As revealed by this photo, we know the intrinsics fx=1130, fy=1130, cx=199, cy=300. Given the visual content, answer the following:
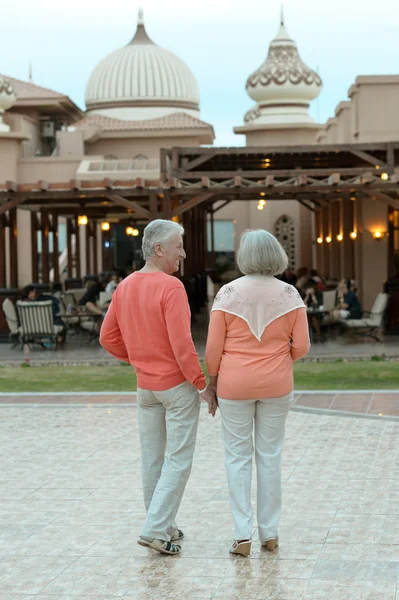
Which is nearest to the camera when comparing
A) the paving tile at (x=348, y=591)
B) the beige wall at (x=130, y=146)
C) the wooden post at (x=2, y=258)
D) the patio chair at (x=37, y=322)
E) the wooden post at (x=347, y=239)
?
the paving tile at (x=348, y=591)

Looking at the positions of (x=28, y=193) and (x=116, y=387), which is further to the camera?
(x=28, y=193)

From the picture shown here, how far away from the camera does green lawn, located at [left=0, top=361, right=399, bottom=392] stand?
13108mm

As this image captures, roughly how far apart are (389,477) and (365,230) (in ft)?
58.5

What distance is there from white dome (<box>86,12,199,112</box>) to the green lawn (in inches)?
1337

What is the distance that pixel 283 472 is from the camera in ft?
26.0

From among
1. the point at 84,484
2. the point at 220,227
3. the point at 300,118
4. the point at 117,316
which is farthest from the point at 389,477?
the point at 220,227

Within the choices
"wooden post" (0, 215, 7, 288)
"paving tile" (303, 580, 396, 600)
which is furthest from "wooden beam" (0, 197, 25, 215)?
"paving tile" (303, 580, 396, 600)

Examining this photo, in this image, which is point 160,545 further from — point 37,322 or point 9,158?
point 9,158

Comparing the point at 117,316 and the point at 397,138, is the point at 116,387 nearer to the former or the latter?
the point at 117,316

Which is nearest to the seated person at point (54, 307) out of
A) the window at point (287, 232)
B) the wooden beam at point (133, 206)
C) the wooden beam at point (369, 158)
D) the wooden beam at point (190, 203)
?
the wooden beam at point (133, 206)

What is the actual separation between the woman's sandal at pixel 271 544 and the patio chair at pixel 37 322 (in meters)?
13.4

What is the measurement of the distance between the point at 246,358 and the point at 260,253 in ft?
1.76

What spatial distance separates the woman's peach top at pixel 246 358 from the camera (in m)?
5.69

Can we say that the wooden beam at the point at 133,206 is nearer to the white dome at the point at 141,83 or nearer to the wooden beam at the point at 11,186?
the wooden beam at the point at 11,186
